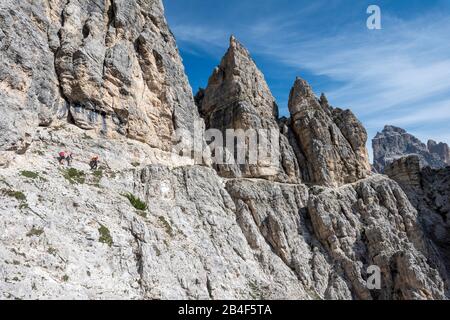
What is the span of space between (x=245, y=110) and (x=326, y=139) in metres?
15.4

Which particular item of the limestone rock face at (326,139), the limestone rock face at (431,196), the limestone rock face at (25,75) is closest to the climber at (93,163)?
the limestone rock face at (25,75)

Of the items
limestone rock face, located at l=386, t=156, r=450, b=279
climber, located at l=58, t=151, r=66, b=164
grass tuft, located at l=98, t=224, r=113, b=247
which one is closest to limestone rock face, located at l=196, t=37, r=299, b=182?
limestone rock face, located at l=386, t=156, r=450, b=279

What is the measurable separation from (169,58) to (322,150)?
1151 inches

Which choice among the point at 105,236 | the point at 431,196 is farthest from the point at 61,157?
the point at 431,196

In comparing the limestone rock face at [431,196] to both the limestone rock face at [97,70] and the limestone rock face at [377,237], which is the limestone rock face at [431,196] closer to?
the limestone rock face at [377,237]

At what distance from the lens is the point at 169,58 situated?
51.3 meters

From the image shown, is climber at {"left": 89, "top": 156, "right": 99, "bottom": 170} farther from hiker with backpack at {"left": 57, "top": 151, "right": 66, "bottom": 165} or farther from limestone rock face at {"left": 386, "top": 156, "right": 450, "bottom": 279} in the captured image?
limestone rock face at {"left": 386, "top": 156, "right": 450, "bottom": 279}

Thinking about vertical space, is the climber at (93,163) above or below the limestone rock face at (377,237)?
above

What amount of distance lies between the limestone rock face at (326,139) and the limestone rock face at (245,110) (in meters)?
3.32

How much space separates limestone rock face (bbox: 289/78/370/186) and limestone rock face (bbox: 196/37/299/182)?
10.9 feet

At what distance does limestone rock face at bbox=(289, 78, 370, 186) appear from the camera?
58.1 metres

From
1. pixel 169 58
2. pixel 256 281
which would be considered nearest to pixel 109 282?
pixel 256 281

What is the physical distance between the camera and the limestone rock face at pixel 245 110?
54781 mm

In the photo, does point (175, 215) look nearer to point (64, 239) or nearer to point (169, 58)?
point (64, 239)
